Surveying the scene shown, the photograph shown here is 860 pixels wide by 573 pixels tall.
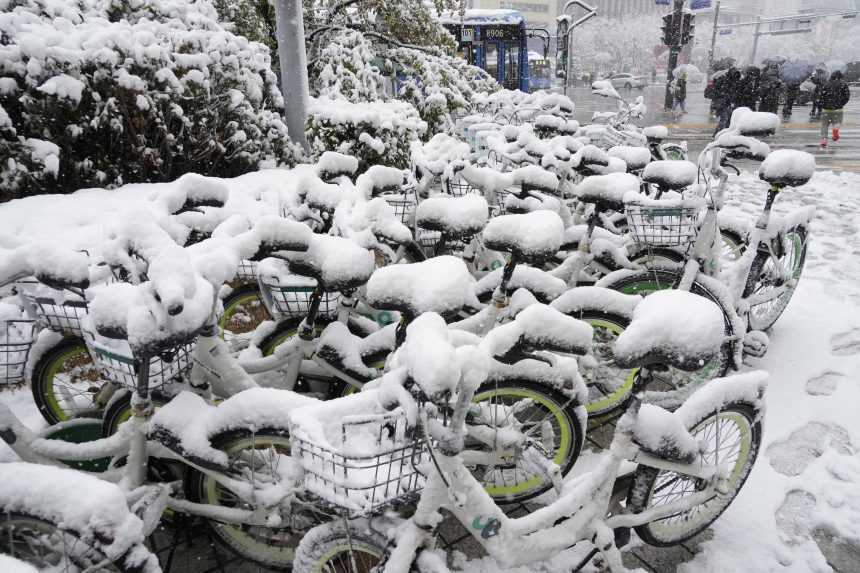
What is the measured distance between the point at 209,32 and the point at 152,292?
5.10m

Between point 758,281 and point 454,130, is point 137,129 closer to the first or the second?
point 454,130

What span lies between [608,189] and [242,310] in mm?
2407

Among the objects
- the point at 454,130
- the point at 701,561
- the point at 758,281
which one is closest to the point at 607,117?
the point at 454,130

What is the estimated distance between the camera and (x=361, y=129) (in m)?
5.29

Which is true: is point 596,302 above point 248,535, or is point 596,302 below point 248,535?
above

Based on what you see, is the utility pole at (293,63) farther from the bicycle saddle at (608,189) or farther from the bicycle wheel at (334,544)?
the bicycle wheel at (334,544)

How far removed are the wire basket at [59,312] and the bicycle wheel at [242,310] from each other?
85 cm

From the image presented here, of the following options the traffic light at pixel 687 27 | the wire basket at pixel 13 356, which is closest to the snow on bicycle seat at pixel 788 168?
the wire basket at pixel 13 356

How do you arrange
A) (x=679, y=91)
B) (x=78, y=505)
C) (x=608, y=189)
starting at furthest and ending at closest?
(x=679, y=91), (x=608, y=189), (x=78, y=505)

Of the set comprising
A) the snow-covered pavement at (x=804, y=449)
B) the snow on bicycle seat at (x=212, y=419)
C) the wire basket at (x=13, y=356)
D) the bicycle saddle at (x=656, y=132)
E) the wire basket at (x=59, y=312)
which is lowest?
the snow-covered pavement at (x=804, y=449)

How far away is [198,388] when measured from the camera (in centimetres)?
212

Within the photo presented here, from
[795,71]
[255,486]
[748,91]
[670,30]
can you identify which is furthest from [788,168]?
[795,71]

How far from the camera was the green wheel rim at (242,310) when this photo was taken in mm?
3232

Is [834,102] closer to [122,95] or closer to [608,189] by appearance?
[608,189]
